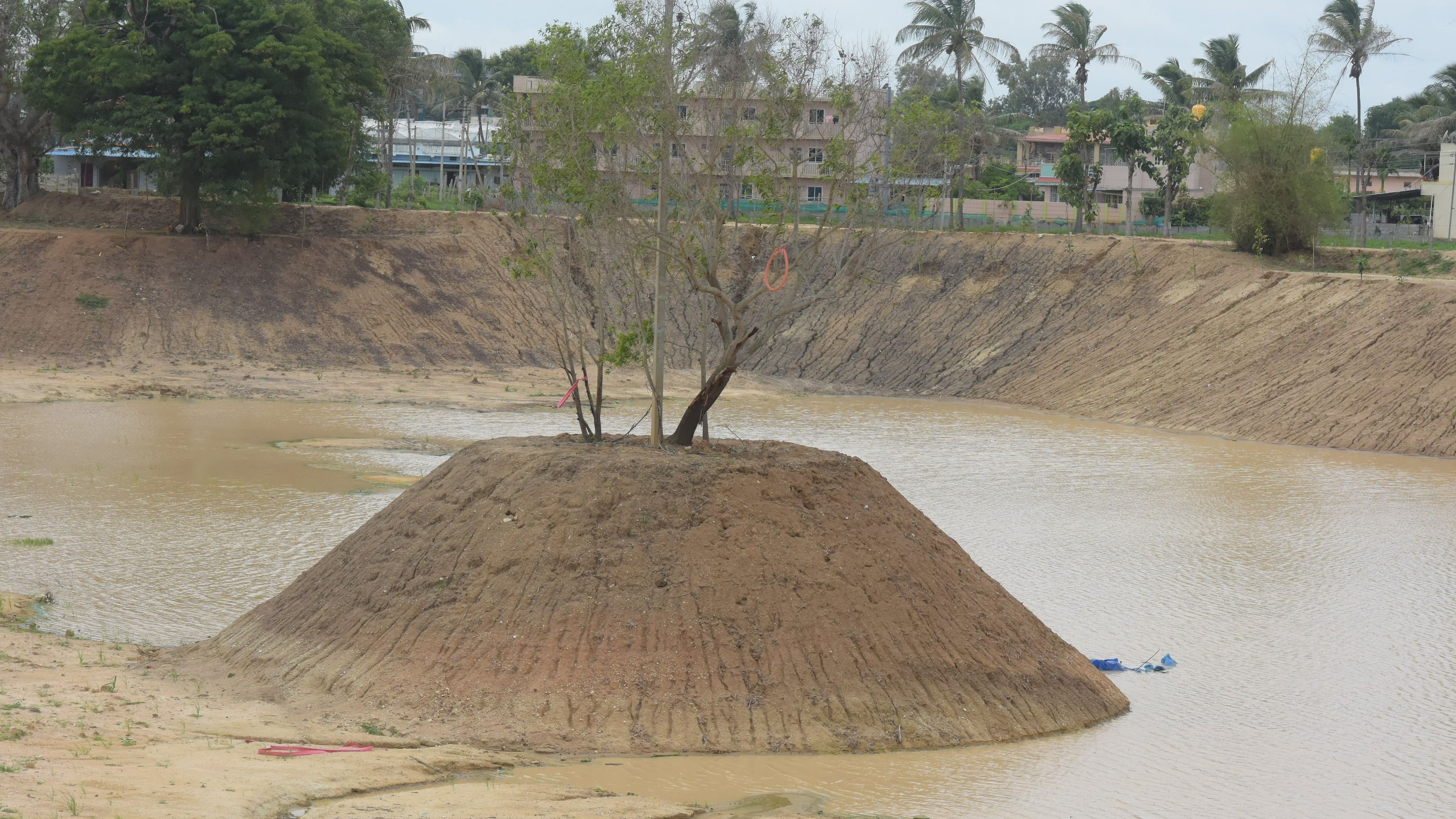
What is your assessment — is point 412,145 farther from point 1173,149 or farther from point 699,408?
point 699,408

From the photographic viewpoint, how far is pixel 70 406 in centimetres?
2931

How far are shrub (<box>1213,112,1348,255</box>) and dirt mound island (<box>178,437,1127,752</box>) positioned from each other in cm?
3114

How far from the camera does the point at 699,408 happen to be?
1272 cm

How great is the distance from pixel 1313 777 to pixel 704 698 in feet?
15.2

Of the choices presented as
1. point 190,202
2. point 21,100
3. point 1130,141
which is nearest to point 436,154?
point 21,100

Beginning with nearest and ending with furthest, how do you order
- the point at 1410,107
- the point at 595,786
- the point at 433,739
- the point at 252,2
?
the point at 595,786, the point at 433,739, the point at 252,2, the point at 1410,107

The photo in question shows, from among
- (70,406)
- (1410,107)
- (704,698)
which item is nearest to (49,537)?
(704,698)

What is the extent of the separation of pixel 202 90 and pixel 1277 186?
102 ft

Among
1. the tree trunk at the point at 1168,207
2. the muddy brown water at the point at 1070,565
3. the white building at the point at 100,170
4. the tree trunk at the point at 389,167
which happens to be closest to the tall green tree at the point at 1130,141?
the tree trunk at the point at 1168,207

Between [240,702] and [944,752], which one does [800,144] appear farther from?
[240,702]

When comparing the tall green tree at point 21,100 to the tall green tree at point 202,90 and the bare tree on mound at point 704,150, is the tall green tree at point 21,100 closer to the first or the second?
→ the tall green tree at point 202,90

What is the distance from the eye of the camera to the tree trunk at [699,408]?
12398 millimetres

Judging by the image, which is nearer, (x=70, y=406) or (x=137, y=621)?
(x=137, y=621)

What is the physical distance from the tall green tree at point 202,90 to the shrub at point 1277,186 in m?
27.3
